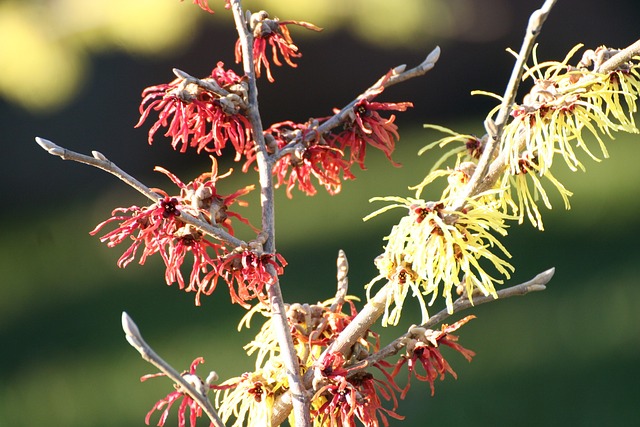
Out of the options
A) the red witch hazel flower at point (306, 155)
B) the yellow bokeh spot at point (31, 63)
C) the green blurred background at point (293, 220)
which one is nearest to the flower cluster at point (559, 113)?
the red witch hazel flower at point (306, 155)

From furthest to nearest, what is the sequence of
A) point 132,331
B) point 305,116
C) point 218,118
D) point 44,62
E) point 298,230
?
1. point 305,116
2. point 44,62
3. point 298,230
4. point 218,118
5. point 132,331

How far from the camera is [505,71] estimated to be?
2871 mm

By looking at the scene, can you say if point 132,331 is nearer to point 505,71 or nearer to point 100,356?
point 100,356

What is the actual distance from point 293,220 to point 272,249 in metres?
1.69

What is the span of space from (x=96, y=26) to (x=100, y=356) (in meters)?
1.16

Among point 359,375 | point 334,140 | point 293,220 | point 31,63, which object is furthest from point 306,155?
point 31,63

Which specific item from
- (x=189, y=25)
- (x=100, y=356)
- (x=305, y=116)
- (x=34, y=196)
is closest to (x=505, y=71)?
(x=305, y=116)

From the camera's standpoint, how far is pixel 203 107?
49 centimetres

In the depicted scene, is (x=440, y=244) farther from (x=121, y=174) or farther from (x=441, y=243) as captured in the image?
(x=121, y=174)

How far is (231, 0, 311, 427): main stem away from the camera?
483mm

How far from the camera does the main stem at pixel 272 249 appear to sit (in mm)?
483

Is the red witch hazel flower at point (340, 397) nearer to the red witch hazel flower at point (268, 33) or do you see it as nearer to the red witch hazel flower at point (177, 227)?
the red witch hazel flower at point (177, 227)

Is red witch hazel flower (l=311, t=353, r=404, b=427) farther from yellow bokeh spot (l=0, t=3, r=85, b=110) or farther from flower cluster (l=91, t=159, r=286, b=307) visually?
yellow bokeh spot (l=0, t=3, r=85, b=110)

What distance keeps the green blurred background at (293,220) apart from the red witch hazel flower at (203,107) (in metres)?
0.95
